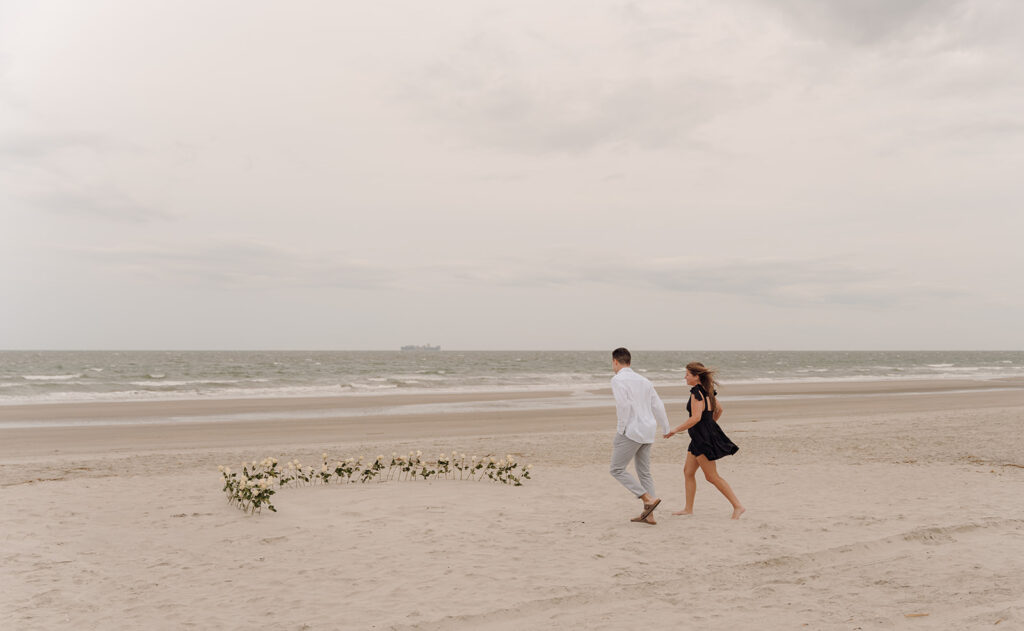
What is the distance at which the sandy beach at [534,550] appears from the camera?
4.81 meters

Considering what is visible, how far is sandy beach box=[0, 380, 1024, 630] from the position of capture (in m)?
4.81

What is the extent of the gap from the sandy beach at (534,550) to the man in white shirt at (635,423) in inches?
17.9

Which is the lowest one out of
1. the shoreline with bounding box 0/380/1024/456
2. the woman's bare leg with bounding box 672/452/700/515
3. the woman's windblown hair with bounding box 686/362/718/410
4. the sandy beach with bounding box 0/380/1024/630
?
the shoreline with bounding box 0/380/1024/456

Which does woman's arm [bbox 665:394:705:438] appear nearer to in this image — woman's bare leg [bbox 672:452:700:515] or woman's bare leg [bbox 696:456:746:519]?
woman's bare leg [bbox 696:456:746:519]

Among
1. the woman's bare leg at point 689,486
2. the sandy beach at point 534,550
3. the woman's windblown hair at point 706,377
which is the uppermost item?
the woman's windblown hair at point 706,377

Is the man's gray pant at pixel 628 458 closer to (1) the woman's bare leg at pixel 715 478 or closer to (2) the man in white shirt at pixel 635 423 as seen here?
(2) the man in white shirt at pixel 635 423

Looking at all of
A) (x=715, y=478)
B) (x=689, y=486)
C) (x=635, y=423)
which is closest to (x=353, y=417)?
(x=689, y=486)

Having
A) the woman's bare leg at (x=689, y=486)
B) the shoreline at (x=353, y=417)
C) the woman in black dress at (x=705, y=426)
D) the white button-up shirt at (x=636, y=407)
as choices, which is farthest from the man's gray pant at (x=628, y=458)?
the shoreline at (x=353, y=417)

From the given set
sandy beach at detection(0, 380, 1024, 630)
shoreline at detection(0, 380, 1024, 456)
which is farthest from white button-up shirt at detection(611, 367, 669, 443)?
shoreline at detection(0, 380, 1024, 456)

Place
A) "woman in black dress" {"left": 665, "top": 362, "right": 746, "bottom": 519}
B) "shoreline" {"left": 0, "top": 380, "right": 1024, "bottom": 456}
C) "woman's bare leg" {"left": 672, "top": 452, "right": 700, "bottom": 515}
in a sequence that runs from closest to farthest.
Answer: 1. "woman in black dress" {"left": 665, "top": 362, "right": 746, "bottom": 519}
2. "woman's bare leg" {"left": 672, "top": 452, "right": 700, "bottom": 515}
3. "shoreline" {"left": 0, "top": 380, "right": 1024, "bottom": 456}

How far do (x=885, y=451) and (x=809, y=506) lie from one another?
6.78 metres

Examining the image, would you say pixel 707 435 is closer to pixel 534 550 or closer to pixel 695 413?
pixel 695 413

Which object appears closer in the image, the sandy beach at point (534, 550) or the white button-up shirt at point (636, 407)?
the sandy beach at point (534, 550)

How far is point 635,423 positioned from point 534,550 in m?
1.68
